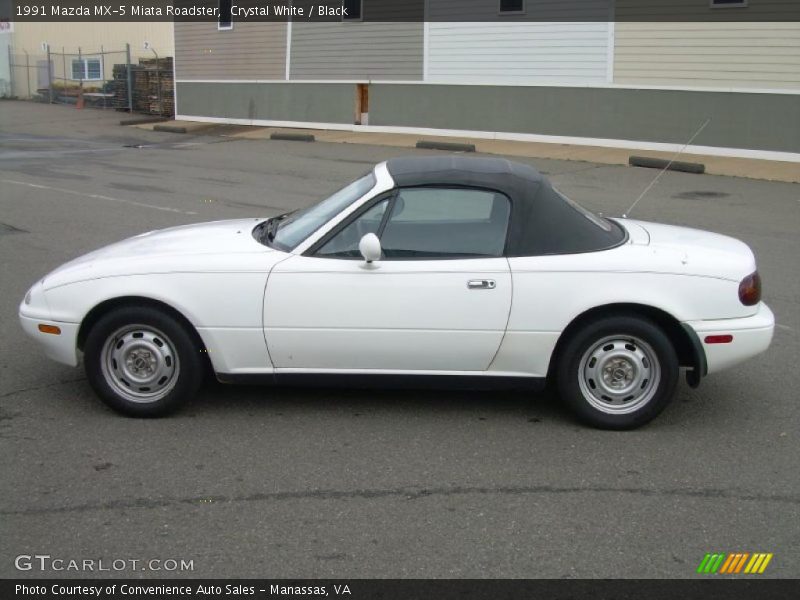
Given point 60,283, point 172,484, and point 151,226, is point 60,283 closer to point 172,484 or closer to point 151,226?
point 172,484

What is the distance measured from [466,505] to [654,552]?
859mm

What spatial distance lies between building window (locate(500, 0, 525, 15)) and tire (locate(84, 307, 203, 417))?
1982 centimetres

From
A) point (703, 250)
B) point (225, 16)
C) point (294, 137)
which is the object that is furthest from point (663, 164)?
point (225, 16)

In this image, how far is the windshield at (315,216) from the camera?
17.4ft

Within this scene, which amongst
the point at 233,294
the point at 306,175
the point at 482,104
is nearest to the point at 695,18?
the point at 482,104

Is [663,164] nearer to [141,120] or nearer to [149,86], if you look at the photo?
[141,120]

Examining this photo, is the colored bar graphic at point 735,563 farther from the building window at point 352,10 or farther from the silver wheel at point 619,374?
the building window at point 352,10

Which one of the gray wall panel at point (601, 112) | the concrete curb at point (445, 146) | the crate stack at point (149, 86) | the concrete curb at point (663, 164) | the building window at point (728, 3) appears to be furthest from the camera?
the crate stack at point (149, 86)

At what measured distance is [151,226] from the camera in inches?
446

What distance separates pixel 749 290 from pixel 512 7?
64.1ft

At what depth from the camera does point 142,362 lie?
5188mm

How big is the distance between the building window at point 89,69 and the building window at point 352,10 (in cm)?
1882

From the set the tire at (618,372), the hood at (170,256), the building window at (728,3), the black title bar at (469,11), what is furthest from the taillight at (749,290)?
the building window at (728,3)

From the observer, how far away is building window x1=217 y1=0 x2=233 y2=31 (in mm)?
29516
